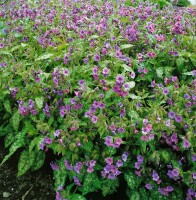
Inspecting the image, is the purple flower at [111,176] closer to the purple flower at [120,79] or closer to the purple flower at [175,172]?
the purple flower at [175,172]

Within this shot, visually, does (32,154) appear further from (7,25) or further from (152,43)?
(7,25)

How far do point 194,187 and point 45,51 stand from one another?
6.37ft

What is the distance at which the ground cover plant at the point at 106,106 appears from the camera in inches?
94.8

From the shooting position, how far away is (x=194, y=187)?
2334 mm

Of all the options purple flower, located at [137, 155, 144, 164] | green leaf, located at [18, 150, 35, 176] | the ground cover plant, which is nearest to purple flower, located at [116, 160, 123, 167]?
the ground cover plant

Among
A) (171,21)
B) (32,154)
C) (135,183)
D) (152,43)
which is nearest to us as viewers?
(135,183)

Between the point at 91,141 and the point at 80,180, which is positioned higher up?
the point at 91,141

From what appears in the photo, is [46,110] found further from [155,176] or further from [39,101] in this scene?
[155,176]

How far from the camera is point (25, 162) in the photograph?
292 cm

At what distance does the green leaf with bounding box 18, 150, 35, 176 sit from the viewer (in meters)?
2.89

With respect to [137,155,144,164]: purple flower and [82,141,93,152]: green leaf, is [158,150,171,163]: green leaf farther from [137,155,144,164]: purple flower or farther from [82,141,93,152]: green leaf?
[82,141,93,152]: green leaf

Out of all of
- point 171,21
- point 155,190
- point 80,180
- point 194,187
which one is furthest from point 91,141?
point 171,21

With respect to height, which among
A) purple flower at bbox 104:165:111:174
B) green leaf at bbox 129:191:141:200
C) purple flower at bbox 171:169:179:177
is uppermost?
purple flower at bbox 104:165:111:174

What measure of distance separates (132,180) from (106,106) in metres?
0.56
